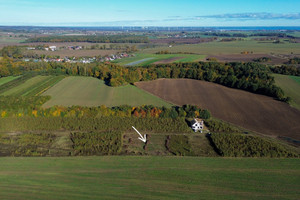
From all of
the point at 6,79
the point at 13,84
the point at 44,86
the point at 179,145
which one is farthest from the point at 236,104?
the point at 6,79

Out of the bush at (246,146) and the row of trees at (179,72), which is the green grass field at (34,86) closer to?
the row of trees at (179,72)

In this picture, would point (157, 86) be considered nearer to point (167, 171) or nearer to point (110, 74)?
point (110, 74)

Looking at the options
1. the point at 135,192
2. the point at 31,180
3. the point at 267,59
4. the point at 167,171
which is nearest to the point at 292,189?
the point at 167,171

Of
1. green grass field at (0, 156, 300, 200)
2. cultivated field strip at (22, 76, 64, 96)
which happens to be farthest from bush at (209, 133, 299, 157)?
cultivated field strip at (22, 76, 64, 96)

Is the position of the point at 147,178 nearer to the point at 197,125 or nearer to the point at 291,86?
the point at 197,125

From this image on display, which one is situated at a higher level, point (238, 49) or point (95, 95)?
point (238, 49)

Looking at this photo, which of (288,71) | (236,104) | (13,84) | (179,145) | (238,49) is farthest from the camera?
(238,49)
